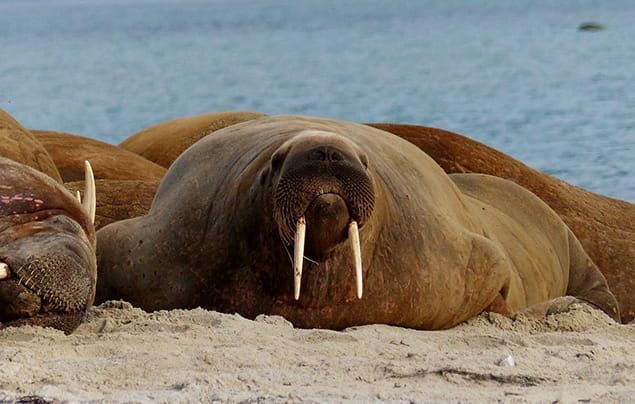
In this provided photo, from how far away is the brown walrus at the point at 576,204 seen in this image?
787 centimetres

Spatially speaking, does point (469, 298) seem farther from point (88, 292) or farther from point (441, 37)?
point (441, 37)

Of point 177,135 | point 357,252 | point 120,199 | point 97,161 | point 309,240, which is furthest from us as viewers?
point 177,135

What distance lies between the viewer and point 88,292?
475cm

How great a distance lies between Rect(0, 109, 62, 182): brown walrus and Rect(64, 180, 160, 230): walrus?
0.53ft

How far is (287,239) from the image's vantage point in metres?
5.22

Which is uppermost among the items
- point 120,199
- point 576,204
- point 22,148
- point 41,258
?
point 41,258

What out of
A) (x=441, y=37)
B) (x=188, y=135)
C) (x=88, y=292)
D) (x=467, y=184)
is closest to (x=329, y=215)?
(x=88, y=292)

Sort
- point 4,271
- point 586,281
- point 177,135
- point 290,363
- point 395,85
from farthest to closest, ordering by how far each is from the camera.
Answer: point 395,85
point 177,135
point 586,281
point 4,271
point 290,363

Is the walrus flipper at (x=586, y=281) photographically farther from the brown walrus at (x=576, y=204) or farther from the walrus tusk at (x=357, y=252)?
the walrus tusk at (x=357, y=252)

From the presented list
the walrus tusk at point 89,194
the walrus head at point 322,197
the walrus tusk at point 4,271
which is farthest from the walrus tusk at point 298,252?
the walrus tusk at point 4,271

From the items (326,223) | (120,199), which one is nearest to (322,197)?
(326,223)

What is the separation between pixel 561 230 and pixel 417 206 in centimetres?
192

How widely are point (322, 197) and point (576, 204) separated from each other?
3622 mm

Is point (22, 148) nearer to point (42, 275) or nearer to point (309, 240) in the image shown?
point (309, 240)
